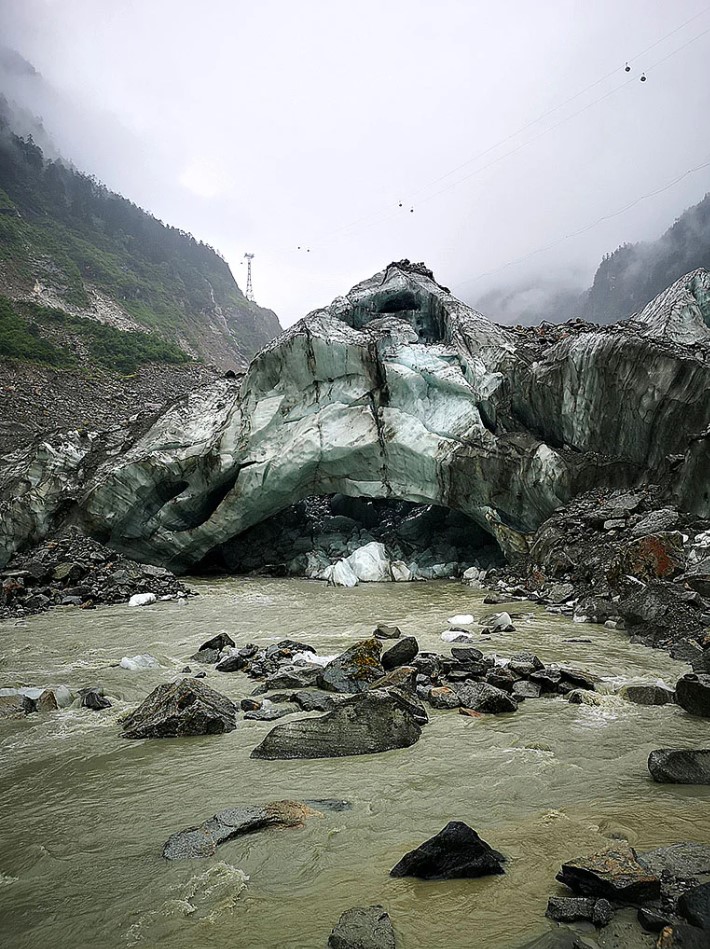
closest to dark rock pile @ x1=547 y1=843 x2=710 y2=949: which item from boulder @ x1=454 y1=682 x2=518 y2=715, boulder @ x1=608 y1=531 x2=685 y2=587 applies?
boulder @ x1=454 y1=682 x2=518 y2=715

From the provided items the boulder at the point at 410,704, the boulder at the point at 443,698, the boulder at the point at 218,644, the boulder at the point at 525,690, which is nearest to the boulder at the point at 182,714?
the boulder at the point at 410,704

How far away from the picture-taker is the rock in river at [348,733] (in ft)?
12.2

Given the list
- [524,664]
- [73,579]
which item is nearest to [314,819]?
[524,664]

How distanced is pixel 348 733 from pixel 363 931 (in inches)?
79.7

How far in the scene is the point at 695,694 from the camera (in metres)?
4.15

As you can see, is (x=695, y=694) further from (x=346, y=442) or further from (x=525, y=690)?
(x=346, y=442)

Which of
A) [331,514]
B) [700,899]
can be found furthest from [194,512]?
[700,899]

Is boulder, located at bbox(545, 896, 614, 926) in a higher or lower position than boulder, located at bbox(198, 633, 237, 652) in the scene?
higher

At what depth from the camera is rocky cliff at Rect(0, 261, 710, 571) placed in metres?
13.6

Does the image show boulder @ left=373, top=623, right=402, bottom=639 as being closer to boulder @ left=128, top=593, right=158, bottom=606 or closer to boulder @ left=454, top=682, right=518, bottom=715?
boulder @ left=454, top=682, right=518, bottom=715

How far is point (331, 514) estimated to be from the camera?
21.8 metres

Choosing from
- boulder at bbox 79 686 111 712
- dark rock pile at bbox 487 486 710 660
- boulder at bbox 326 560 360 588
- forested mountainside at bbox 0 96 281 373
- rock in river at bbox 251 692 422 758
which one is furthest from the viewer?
forested mountainside at bbox 0 96 281 373

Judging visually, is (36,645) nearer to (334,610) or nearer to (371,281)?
(334,610)

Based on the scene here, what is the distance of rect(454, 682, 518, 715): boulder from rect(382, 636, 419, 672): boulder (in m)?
1.05
